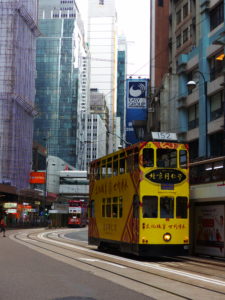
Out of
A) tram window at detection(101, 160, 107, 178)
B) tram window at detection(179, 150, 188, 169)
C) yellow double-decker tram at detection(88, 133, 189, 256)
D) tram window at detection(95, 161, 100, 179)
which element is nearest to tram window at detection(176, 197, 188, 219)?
yellow double-decker tram at detection(88, 133, 189, 256)

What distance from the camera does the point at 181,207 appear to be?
18219 mm

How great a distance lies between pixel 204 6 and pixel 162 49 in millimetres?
15284

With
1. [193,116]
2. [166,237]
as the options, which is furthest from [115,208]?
[193,116]

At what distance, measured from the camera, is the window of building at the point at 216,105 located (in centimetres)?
3578

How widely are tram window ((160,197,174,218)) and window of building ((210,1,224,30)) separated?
927 inches

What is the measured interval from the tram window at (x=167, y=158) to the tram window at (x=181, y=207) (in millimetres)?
1328

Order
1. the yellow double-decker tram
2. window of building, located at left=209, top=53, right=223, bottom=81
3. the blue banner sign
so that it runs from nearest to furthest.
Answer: the yellow double-decker tram < window of building, located at left=209, top=53, right=223, bottom=81 < the blue banner sign

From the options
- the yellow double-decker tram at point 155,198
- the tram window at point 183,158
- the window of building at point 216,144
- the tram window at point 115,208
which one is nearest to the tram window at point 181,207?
the yellow double-decker tram at point 155,198

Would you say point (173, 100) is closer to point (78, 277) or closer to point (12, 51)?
point (78, 277)

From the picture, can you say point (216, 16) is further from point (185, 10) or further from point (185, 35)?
point (185, 10)

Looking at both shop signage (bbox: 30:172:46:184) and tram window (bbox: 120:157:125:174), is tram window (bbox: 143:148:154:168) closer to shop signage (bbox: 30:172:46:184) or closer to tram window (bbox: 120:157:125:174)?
tram window (bbox: 120:157:125:174)

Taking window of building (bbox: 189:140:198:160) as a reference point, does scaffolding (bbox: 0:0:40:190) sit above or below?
above

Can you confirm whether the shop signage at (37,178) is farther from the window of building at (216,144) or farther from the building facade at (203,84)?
the window of building at (216,144)

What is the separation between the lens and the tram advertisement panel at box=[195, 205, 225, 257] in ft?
63.0
